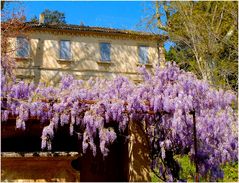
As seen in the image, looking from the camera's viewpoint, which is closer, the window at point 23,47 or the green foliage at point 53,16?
the window at point 23,47

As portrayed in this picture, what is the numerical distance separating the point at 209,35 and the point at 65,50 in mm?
9433

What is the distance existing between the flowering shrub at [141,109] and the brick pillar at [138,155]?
0.20 meters

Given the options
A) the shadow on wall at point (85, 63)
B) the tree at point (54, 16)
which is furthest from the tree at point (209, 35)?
the tree at point (54, 16)

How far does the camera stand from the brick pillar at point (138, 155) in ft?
26.1

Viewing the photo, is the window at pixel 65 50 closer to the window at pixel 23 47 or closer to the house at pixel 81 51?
the house at pixel 81 51

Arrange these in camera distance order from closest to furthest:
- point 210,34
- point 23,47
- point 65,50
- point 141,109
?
point 141,109
point 210,34
point 23,47
point 65,50

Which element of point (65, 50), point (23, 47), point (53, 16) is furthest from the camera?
point (53, 16)

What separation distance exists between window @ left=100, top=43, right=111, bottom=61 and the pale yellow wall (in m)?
0.26

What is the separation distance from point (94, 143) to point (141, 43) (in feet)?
57.7

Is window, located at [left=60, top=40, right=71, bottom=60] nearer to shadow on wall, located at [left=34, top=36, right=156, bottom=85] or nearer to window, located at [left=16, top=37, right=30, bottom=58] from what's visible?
shadow on wall, located at [left=34, top=36, right=156, bottom=85]

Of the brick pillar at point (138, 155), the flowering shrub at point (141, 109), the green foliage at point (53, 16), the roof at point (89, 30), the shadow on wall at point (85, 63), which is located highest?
the green foliage at point (53, 16)

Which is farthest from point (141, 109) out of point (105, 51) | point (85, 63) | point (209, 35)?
point (105, 51)

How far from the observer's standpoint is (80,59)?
941 inches

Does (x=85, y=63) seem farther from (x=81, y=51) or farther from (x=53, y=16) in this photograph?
(x=53, y=16)
